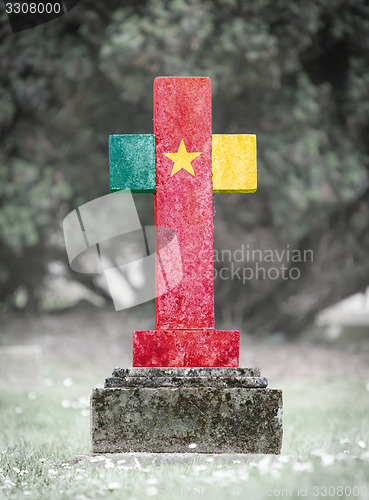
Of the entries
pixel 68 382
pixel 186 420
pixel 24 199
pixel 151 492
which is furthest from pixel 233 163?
pixel 24 199

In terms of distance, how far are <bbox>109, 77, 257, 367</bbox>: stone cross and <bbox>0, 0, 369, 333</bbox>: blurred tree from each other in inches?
162

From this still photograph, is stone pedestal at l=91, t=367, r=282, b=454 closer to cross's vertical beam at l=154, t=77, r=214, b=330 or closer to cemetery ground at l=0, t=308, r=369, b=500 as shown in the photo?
cemetery ground at l=0, t=308, r=369, b=500

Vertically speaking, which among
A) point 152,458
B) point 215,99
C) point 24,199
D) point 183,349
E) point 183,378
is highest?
point 215,99

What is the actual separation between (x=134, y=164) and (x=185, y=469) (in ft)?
5.71

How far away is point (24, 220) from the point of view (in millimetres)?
7973

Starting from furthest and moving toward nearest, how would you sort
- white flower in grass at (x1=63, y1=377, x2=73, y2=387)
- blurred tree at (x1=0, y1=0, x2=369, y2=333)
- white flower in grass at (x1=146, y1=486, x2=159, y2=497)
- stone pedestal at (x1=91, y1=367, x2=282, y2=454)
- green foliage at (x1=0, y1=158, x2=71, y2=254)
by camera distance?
green foliage at (x1=0, y1=158, x2=71, y2=254) → blurred tree at (x1=0, y1=0, x2=369, y2=333) → white flower in grass at (x1=63, y1=377, x2=73, y2=387) → stone pedestal at (x1=91, y1=367, x2=282, y2=454) → white flower in grass at (x1=146, y1=486, x2=159, y2=497)

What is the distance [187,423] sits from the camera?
3100 millimetres

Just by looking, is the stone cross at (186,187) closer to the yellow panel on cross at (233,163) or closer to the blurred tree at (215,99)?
the yellow panel on cross at (233,163)

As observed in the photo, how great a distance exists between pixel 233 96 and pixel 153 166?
5.01m

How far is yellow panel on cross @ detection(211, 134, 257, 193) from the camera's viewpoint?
3529 millimetres

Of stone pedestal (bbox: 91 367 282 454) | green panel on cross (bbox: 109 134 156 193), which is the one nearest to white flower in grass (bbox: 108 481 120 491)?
stone pedestal (bbox: 91 367 282 454)

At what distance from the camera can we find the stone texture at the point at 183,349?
3.31 m

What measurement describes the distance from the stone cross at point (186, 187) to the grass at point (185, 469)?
644mm

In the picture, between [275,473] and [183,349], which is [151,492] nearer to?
[275,473]
